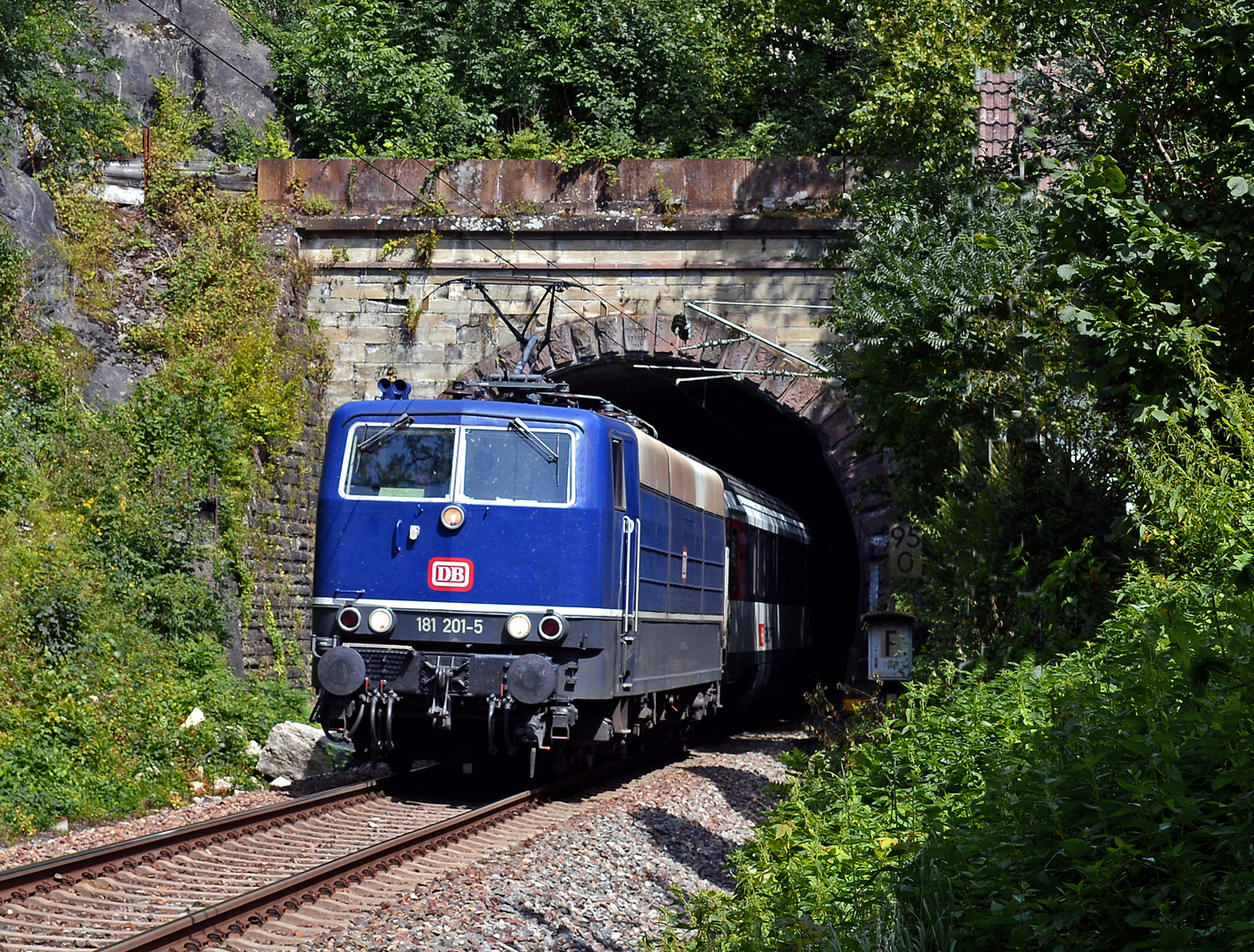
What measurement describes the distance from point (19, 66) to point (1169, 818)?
61.2 ft

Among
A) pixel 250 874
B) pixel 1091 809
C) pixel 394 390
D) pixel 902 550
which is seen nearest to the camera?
pixel 1091 809

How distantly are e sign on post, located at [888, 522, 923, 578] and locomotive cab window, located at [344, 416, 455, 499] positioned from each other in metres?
9.83

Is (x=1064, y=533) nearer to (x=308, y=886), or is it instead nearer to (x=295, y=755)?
(x=308, y=886)

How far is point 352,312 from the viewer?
2067 centimetres

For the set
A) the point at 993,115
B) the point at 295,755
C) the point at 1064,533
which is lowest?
the point at 295,755

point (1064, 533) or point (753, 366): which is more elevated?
point (753, 366)

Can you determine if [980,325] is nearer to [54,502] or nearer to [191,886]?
[191,886]

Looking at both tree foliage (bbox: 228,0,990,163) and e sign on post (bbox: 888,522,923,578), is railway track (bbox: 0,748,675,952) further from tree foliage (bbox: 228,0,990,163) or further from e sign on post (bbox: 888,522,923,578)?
tree foliage (bbox: 228,0,990,163)

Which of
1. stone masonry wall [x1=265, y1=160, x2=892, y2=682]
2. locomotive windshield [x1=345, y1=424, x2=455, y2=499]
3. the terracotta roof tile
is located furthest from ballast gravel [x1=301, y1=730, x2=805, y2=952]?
stone masonry wall [x1=265, y1=160, x2=892, y2=682]

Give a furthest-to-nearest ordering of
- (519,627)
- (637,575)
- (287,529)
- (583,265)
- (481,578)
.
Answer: (583,265) → (287,529) → (637,575) → (481,578) → (519,627)

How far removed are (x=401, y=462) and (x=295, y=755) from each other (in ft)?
11.6

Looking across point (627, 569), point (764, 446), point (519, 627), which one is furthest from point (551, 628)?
point (764, 446)

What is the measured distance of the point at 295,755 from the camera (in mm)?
12625

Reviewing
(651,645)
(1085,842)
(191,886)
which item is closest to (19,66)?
(651,645)
